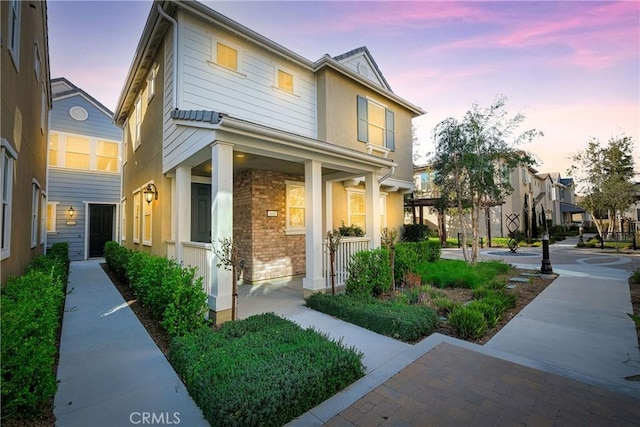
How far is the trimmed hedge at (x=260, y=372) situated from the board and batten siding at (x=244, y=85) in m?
5.28

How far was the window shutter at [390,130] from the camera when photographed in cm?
1085

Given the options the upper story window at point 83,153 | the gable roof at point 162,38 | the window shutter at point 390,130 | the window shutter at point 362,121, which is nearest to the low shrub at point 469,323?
the window shutter at point 362,121

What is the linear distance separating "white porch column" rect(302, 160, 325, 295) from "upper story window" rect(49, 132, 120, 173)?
12466 mm

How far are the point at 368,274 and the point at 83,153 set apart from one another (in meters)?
14.3

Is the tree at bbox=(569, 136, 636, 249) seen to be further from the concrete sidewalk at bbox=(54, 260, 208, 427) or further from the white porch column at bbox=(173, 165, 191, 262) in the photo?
the concrete sidewalk at bbox=(54, 260, 208, 427)

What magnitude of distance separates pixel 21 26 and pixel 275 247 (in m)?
6.34

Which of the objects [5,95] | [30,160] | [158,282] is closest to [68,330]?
[158,282]

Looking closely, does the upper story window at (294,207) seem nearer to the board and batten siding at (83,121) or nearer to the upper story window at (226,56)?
the upper story window at (226,56)

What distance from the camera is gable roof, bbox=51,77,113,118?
13097 mm

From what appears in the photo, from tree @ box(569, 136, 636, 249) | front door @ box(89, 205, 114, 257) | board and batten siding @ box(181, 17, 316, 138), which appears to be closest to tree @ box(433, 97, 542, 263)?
board and batten siding @ box(181, 17, 316, 138)

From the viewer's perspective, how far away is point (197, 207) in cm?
894

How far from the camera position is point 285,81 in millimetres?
8562

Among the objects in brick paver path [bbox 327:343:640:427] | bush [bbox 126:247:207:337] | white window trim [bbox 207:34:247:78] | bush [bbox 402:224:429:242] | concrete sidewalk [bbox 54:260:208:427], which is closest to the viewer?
brick paver path [bbox 327:343:640:427]

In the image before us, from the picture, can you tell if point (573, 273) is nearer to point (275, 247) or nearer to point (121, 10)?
point (275, 247)
